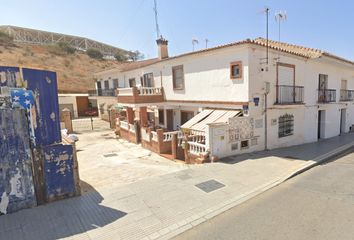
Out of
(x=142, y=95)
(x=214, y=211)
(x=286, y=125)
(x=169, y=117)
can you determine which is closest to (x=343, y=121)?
(x=286, y=125)

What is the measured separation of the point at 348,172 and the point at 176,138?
27.6 ft

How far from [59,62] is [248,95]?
54046 mm

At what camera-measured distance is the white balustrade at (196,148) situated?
11305 mm

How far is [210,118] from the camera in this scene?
13445mm

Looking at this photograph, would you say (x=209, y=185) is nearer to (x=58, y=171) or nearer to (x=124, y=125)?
(x=58, y=171)

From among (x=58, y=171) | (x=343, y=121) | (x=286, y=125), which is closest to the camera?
(x=58, y=171)

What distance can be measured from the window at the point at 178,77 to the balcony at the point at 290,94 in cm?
687

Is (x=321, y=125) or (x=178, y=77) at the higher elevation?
(x=178, y=77)

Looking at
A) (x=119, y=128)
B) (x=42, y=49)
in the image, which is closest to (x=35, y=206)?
(x=119, y=128)

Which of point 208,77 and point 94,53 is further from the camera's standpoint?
point 94,53

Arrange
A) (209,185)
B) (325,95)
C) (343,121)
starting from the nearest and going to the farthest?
(209,185) < (325,95) < (343,121)

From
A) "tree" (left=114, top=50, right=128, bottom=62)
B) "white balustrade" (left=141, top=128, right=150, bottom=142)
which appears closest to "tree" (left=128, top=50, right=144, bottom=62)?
"tree" (left=114, top=50, right=128, bottom=62)

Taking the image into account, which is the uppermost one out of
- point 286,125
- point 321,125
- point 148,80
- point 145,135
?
point 148,80

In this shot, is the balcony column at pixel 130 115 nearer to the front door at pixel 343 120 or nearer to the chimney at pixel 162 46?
the chimney at pixel 162 46
